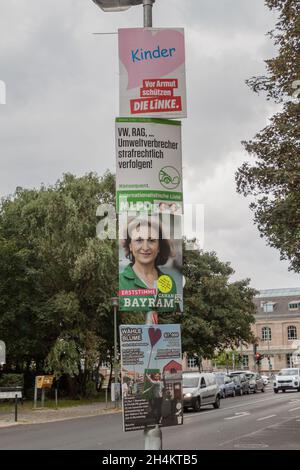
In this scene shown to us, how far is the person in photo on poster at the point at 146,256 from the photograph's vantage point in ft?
20.4

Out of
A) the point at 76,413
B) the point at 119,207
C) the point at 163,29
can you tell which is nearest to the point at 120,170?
the point at 119,207

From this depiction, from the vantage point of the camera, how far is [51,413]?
30.1 metres

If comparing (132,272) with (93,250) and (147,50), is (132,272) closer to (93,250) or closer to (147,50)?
(147,50)

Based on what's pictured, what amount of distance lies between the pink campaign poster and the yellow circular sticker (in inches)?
60.4

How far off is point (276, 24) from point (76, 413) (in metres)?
19.3

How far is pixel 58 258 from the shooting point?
37188 mm

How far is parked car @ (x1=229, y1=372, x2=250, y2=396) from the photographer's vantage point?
47.8 metres

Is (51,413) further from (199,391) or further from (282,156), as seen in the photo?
(282,156)

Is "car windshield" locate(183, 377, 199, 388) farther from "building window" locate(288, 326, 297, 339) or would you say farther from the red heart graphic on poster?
"building window" locate(288, 326, 297, 339)

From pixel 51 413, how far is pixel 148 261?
2545 cm

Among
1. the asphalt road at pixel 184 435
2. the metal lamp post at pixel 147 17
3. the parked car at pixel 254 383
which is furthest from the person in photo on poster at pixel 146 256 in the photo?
the parked car at pixel 254 383

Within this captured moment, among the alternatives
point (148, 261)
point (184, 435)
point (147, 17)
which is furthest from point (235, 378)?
point (147, 17)

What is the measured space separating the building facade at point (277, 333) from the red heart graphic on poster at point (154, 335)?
98528mm

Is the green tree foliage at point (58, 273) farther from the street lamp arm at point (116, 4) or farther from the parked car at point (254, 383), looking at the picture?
the street lamp arm at point (116, 4)
